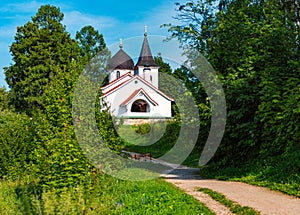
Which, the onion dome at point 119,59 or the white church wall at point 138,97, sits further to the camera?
the white church wall at point 138,97

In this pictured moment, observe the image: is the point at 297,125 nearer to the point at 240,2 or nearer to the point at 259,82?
the point at 259,82

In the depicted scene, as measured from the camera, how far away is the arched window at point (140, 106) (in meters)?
35.1

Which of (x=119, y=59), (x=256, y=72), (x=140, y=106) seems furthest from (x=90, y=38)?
(x=256, y=72)

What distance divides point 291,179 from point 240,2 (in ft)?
22.5

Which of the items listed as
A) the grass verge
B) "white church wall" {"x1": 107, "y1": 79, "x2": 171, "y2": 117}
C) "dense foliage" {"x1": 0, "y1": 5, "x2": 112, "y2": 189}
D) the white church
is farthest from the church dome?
the grass verge

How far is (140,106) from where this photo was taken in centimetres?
3547

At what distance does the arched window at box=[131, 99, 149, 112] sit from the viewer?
115 ft

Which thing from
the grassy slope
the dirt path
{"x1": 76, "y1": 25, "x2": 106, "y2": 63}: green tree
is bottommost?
the dirt path

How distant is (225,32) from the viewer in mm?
12820

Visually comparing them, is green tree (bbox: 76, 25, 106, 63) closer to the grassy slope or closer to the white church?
the white church

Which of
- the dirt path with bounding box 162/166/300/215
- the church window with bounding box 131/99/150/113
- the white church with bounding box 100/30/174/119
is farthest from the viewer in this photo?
the church window with bounding box 131/99/150/113

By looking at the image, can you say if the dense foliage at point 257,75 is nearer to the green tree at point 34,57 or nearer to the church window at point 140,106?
the green tree at point 34,57

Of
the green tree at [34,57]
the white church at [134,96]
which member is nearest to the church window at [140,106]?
the white church at [134,96]

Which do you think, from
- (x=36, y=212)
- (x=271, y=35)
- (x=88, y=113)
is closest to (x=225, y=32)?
(x=271, y=35)
